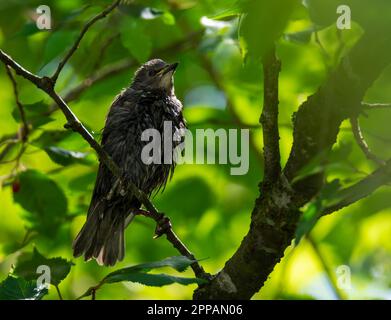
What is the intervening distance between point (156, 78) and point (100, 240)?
1585 millimetres

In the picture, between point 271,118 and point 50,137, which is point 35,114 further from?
point 271,118

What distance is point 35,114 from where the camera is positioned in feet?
15.4

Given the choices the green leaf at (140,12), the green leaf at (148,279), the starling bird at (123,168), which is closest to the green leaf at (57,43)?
the green leaf at (140,12)

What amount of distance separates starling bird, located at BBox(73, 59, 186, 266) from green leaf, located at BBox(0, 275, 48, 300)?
8.03 feet

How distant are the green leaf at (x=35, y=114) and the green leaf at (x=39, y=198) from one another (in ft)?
1.20

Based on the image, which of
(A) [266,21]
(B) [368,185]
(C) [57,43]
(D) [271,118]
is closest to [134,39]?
(C) [57,43]

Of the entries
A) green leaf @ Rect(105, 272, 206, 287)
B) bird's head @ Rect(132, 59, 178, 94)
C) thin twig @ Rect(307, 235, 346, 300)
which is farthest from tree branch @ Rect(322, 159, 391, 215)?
bird's head @ Rect(132, 59, 178, 94)

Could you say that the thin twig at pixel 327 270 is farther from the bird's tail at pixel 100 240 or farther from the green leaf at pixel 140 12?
the green leaf at pixel 140 12

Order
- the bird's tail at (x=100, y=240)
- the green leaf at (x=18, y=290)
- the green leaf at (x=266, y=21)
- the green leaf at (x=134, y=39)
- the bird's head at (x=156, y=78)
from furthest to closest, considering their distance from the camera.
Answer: the bird's head at (x=156, y=78)
the bird's tail at (x=100, y=240)
the green leaf at (x=134, y=39)
the green leaf at (x=18, y=290)
the green leaf at (x=266, y=21)

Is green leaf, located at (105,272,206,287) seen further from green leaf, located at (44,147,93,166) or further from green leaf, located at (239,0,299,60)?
green leaf, located at (44,147,93,166)

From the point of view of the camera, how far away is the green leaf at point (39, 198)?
473 cm

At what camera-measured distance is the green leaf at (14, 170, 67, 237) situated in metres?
4.73

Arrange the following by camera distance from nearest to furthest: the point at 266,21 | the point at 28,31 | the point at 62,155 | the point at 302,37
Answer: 1. the point at 266,21
2. the point at 302,37
3. the point at 28,31
4. the point at 62,155
